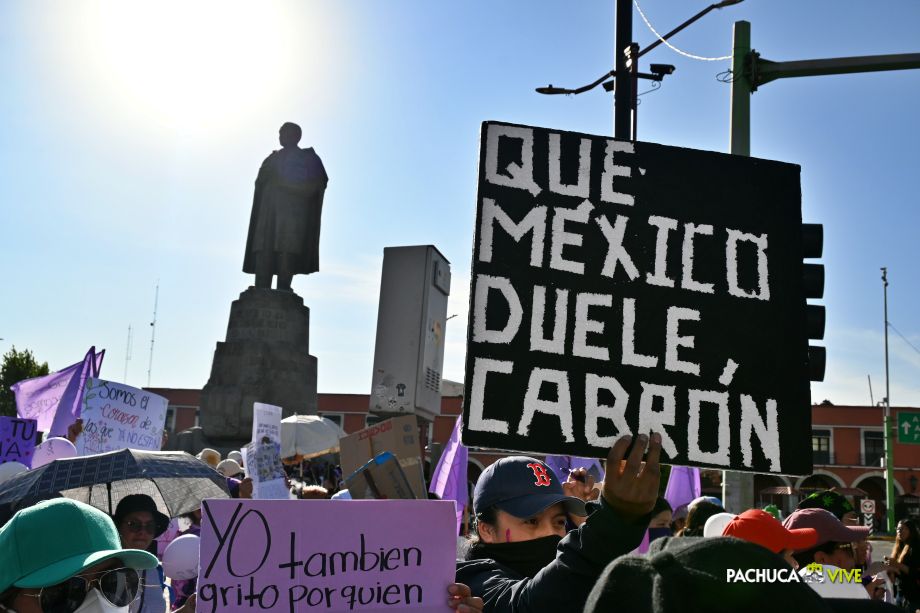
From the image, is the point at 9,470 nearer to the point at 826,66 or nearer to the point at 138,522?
the point at 138,522

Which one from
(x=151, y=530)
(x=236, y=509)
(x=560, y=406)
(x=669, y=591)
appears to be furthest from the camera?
(x=151, y=530)

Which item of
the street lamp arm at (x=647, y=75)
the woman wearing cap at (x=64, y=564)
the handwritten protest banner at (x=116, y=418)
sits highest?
the street lamp arm at (x=647, y=75)

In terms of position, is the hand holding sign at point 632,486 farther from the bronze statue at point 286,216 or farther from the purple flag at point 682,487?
the bronze statue at point 286,216

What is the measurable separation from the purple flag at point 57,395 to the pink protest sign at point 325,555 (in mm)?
7434

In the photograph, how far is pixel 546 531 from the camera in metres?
2.85

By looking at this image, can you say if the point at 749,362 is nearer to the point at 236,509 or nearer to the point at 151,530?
the point at 236,509

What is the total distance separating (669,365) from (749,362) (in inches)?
10.8

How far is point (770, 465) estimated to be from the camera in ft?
8.72

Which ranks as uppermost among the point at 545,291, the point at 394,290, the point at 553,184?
the point at 394,290

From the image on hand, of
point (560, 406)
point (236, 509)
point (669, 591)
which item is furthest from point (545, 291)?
point (669, 591)

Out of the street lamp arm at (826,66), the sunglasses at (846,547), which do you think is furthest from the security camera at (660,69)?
the sunglasses at (846,547)

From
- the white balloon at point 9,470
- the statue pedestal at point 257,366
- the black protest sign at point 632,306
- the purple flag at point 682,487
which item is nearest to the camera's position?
the black protest sign at point 632,306

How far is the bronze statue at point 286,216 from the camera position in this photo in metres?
21.3

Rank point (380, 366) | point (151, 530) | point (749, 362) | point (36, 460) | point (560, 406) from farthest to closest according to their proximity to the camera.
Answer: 1. point (380, 366)
2. point (36, 460)
3. point (151, 530)
4. point (749, 362)
5. point (560, 406)
